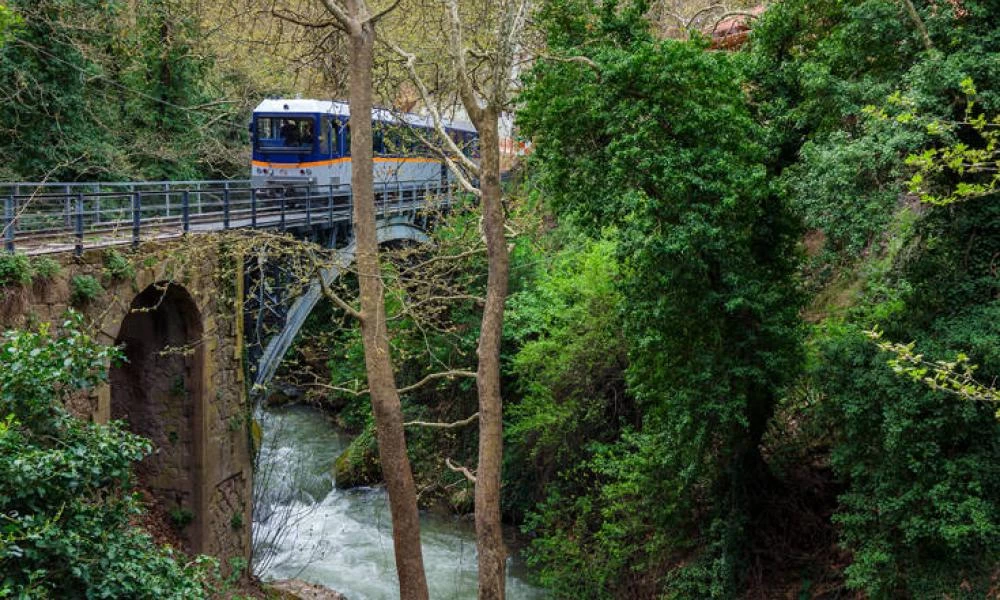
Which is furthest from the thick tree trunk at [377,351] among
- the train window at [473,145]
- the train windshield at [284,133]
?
the train windshield at [284,133]

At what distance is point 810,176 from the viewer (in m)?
10.1

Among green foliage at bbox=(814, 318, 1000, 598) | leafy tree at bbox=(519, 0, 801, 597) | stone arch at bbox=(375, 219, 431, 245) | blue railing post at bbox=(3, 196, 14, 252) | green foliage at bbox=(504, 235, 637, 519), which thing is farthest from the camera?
stone arch at bbox=(375, 219, 431, 245)

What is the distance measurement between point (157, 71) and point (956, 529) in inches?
869

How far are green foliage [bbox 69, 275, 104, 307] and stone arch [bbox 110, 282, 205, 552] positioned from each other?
2832 mm

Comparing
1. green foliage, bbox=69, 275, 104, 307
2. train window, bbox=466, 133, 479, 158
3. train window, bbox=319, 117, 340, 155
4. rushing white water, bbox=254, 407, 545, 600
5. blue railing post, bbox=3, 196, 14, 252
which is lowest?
rushing white water, bbox=254, 407, 545, 600

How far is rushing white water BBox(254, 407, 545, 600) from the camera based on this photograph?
1594 centimetres

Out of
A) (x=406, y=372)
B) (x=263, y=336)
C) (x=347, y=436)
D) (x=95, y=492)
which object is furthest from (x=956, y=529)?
(x=347, y=436)

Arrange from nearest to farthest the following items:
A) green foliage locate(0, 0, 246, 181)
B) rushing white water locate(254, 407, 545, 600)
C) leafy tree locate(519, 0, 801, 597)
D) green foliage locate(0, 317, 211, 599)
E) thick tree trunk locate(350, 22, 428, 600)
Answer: green foliage locate(0, 317, 211, 599) < leafy tree locate(519, 0, 801, 597) < thick tree trunk locate(350, 22, 428, 600) < rushing white water locate(254, 407, 545, 600) < green foliage locate(0, 0, 246, 181)

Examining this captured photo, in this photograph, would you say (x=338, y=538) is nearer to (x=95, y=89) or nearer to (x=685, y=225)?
(x=685, y=225)

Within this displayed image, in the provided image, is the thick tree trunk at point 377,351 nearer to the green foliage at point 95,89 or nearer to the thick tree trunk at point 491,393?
the thick tree trunk at point 491,393

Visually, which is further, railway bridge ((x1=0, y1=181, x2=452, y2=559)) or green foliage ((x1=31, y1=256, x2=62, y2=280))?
railway bridge ((x1=0, y1=181, x2=452, y2=559))

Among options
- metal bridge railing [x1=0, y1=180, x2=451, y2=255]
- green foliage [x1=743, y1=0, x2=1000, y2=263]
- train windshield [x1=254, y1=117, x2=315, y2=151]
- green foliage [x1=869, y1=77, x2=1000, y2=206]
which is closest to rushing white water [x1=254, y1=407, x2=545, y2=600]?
metal bridge railing [x1=0, y1=180, x2=451, y2=255]

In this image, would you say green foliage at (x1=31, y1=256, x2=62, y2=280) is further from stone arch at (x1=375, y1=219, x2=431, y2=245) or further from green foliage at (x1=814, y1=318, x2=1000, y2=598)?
stone arch at (x1=375, y1=219, x2=431, y2=245)

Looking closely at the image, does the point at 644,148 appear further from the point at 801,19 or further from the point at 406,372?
the point at 406,372
